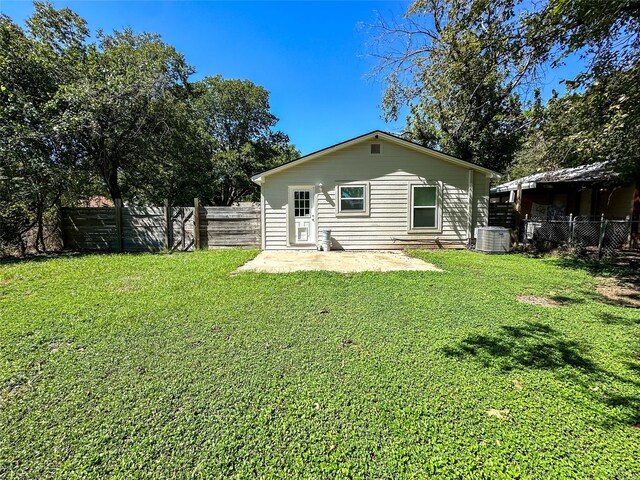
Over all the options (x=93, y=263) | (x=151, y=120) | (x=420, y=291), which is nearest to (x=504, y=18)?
(x=420, y=291)

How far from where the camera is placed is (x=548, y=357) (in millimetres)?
2943

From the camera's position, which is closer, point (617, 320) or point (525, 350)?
point (525, 350)

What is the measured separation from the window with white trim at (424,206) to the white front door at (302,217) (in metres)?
3.59

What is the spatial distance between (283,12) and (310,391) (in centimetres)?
1111

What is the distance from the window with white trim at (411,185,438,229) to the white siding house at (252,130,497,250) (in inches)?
1.3

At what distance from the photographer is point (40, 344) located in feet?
10.4

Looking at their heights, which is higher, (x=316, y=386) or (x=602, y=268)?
(x=602, y=268)

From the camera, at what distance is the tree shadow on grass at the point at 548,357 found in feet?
7.55

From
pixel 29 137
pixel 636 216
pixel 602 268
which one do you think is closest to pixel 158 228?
pixel 29 137

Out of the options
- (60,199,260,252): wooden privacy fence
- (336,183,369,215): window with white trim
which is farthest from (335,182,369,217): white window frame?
(60,199,260,252): wooden privacy fence

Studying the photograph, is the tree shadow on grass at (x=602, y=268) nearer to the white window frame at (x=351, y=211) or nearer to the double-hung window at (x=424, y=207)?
the double-hung window at (x=424, y=207)

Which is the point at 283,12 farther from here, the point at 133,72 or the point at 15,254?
the point at 15,254

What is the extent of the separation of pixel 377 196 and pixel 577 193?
999 cm

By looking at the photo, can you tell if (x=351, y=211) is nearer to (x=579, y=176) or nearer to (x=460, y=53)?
(x=460, y=53)
